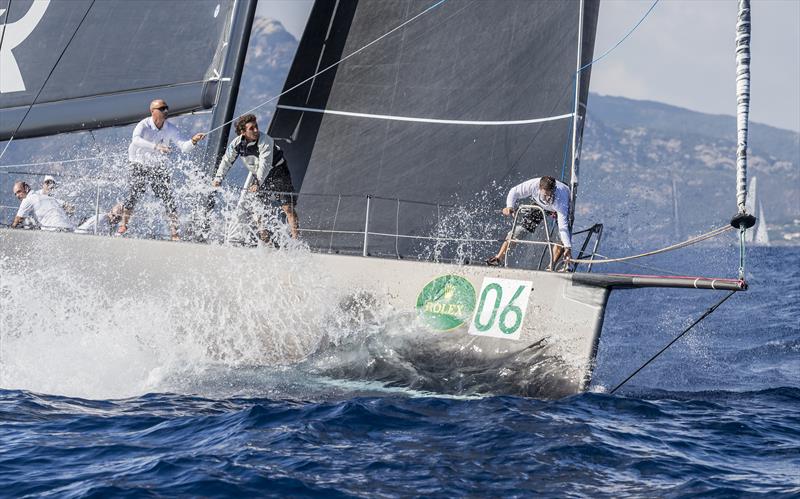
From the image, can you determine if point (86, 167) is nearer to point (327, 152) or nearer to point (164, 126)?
point (164, 126)

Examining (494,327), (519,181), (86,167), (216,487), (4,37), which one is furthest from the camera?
(4,37)

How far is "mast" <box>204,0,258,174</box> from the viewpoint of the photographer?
346 inches

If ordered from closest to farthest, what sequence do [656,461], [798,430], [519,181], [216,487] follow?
1. [216,487]
2. [656,461]
3. [798,430]
4. [519,181]

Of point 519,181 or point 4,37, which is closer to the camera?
point 519,181

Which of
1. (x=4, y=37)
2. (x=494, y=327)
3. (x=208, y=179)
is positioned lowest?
(x=494, y=327)

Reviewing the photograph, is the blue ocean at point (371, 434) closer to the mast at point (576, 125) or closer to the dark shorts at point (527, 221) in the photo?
the dark shorts at point (527, 221)

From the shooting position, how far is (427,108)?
29.1 feet

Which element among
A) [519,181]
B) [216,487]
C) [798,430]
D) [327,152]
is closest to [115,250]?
[327,152]

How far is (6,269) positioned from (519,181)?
4440 mm

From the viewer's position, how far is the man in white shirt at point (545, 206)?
24.0ft

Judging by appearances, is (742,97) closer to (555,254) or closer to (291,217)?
(555,254)

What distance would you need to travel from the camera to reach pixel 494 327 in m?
7.07

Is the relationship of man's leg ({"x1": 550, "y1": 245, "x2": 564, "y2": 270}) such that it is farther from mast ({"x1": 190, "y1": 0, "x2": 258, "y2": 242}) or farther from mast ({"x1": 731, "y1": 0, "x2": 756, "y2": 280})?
mast ({"x1": 190, "y1": 0, "x2": 258, "y2": 242})

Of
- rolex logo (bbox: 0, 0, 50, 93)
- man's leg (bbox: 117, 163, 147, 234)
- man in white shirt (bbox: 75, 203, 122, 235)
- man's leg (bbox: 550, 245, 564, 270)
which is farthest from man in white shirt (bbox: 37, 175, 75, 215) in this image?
man's leg (bbox: 550, 245, 564, 270)
